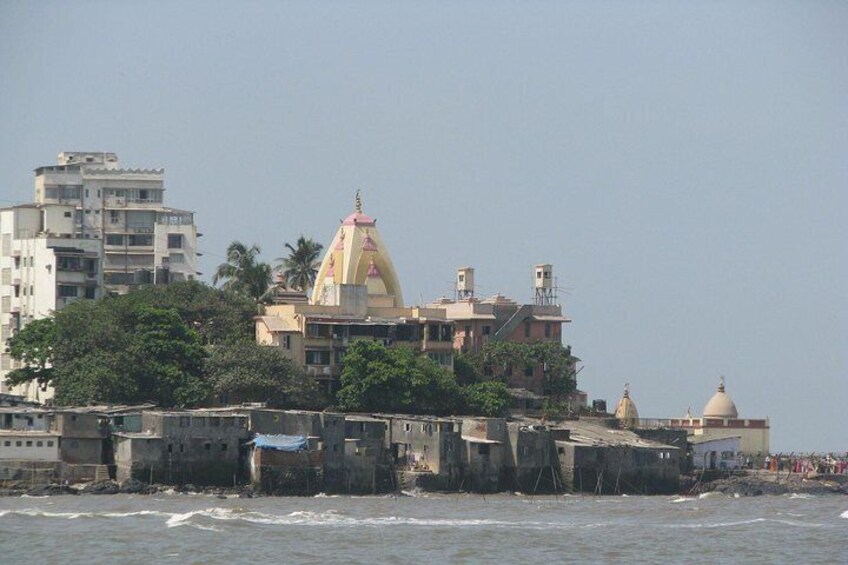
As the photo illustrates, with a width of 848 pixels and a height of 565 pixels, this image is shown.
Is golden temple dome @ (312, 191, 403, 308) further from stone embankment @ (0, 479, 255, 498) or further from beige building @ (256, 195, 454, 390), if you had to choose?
stone embankment @ (0, 479, 255, 498)

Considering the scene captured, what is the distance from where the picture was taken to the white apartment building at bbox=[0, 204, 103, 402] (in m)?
116

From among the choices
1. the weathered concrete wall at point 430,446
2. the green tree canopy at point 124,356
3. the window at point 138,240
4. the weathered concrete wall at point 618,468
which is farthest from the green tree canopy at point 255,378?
the window at point 138,240

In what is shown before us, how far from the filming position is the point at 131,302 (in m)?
107

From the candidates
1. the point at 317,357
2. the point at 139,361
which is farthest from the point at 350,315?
the point at 139,361

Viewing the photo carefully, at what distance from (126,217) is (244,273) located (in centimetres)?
1040

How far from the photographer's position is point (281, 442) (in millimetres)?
92875

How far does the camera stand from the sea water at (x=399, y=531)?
7225cm

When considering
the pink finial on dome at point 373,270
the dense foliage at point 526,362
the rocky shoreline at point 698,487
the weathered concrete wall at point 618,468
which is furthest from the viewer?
the pink finial on dome at point 373,270

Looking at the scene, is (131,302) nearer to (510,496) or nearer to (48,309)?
(48,309)

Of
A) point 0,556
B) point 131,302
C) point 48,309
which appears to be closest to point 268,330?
point 131,302

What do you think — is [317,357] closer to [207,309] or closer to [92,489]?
[207,309]

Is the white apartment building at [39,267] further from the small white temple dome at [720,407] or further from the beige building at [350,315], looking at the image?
the small white temple dome at [720,407]

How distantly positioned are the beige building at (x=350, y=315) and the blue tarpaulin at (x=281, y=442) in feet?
46.1

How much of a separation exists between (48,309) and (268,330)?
14.2 meters
